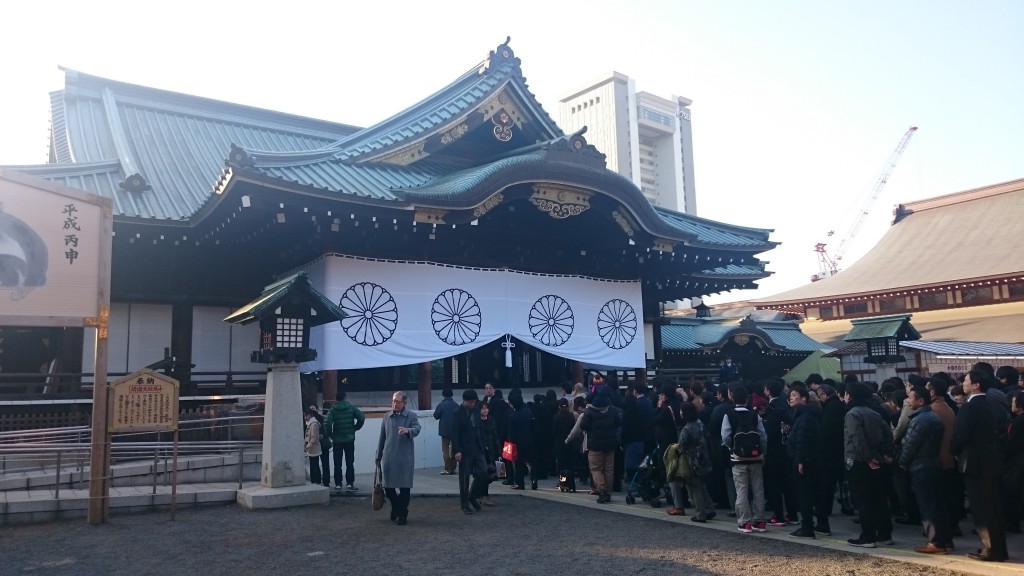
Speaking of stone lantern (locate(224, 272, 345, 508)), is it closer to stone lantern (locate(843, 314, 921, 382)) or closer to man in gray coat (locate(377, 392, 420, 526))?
man in gray coat (locate(377, 392, 420, 526))

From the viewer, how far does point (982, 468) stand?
21.3 ft

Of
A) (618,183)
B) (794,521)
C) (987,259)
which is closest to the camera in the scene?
(794,521)

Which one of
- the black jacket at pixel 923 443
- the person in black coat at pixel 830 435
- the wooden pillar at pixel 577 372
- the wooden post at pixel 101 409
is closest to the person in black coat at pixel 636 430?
the person in black coat at pixel 830 435

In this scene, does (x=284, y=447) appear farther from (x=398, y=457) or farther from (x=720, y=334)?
(x=720, y=334)

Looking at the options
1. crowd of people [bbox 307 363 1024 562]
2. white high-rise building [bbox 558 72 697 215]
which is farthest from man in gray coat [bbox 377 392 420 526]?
white high-rise building [bbox 558 72 697 215]

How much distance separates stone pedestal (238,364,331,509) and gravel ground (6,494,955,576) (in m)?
0.38

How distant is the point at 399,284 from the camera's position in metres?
14.1

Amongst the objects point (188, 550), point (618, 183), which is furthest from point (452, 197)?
point (188, 550)

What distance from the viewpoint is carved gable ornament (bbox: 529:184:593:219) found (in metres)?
14.6

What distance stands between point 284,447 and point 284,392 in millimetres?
762

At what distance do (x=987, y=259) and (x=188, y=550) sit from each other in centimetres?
2956

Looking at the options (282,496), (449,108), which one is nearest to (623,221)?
(449,108)

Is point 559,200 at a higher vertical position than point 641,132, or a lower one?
lower

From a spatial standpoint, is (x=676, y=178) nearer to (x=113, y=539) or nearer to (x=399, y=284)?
(x=399, y=284)
